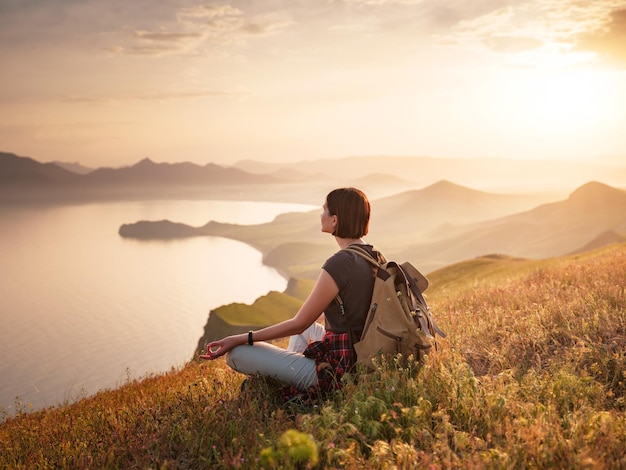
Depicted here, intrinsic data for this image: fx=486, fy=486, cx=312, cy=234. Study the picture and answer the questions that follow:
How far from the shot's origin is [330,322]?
18.3 ft

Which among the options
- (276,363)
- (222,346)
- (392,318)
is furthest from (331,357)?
(222,346)

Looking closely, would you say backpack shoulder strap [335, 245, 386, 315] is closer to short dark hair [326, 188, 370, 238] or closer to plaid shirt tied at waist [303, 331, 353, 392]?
short dark hair [326, 188, 370, 238]

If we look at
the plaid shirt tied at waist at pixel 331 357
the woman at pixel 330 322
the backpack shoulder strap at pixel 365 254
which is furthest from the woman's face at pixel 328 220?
the plaid shirt tied at waist at pixel 331 357

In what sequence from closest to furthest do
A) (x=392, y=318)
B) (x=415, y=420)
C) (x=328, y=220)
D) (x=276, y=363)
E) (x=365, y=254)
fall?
(x=415, y=420)
(x=392, y=318)
(x=365, y=254)
(x=328, y=220)
(x=276, y=363)

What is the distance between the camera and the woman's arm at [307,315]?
→ 5180 millimetres

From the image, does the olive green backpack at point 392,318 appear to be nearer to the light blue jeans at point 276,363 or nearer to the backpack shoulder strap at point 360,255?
the backpack shoulder strap at point 360,255

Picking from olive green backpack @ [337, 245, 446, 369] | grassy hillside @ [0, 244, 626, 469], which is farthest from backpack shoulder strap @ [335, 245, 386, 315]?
grassy hillside @ [0, 244, 626, 469]

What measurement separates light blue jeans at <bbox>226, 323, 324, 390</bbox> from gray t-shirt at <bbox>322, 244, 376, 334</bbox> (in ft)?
2.52

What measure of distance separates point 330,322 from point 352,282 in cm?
64

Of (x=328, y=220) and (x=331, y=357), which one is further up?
(x=328, y=220)

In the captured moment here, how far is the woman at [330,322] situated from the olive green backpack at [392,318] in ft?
0.48

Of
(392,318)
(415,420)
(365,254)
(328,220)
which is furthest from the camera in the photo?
(328,220)

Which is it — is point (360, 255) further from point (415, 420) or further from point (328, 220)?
point (415, 420)

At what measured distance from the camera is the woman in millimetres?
5215
